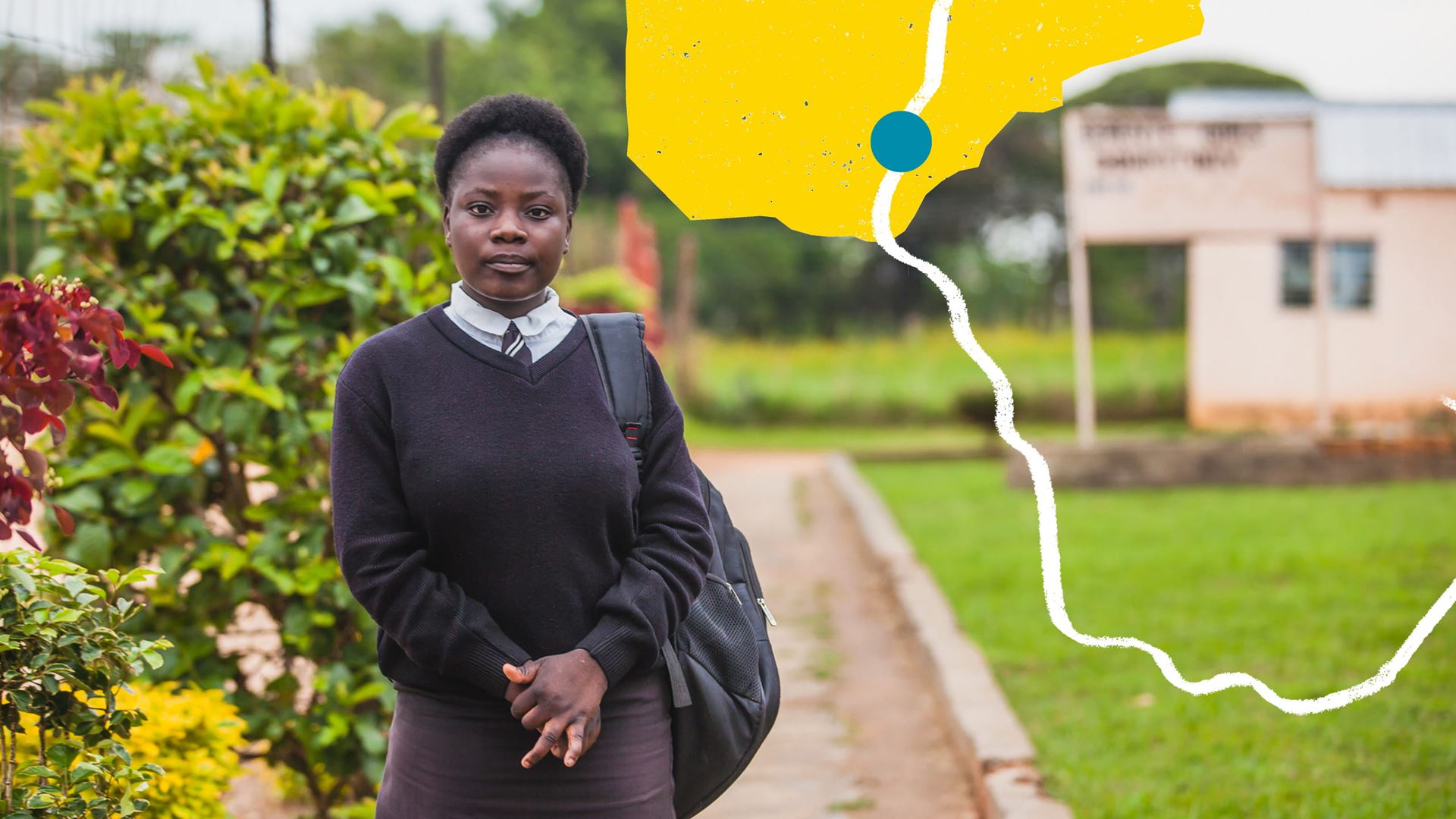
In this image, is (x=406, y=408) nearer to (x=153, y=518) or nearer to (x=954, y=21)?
(x=954, y=21)

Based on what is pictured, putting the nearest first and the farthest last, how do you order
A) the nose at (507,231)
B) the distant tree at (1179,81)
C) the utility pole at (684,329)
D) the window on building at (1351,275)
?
the nose at (507,231) → the window on building at (1351,275) → the utility pole at (684,329) → the distant tree at (1179,81)

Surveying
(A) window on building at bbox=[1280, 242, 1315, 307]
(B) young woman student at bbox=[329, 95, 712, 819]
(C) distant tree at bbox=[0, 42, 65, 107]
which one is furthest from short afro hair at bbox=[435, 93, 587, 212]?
(A) window on building at bbox=[1280, 242, 1315, 307]

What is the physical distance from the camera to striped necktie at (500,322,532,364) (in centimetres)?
198

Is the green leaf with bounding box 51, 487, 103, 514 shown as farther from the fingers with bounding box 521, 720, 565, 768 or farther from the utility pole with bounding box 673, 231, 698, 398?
the utility pole with bounding box 673, 231, 698, 398

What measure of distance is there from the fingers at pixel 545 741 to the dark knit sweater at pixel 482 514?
87 millimetres

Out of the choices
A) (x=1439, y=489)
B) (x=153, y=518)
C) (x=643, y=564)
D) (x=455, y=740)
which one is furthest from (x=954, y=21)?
(x=1439, y=489)

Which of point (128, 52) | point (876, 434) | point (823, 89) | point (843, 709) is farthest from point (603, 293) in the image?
point (823, 89)

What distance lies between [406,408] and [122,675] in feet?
2.49

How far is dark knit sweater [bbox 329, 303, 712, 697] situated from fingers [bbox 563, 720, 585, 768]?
0.27ft

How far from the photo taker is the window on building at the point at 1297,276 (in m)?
17.5

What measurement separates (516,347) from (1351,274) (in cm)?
1709

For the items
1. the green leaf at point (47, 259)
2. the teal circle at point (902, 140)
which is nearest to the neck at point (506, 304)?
the teal circle at point (902, 140)

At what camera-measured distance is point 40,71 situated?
432 centimetres

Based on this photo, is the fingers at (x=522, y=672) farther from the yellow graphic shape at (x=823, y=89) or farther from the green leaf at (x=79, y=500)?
the green leaf at (x=79, y=500)
